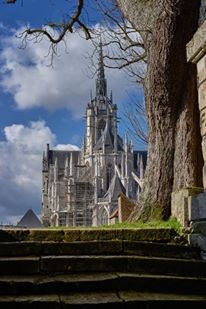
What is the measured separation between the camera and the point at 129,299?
356 cm

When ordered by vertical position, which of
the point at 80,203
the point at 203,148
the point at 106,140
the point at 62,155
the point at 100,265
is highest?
the point at 106,140

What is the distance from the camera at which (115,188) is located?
9462cm

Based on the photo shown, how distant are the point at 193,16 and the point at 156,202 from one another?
2.83 m

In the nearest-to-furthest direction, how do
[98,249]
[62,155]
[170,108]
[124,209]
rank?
[98,249], [170,108], [124,209], [62,155]

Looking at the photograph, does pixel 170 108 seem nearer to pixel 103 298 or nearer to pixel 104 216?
pixel 103 298

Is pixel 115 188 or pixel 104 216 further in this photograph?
pixel 115 188

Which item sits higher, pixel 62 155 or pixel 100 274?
pixel 62 155

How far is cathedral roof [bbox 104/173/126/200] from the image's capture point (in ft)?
303

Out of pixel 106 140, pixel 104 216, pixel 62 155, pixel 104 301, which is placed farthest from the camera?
pixel 62 155

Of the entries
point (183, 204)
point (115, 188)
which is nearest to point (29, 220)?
point (183, 204)

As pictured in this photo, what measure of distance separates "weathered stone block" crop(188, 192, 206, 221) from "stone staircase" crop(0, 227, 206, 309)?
0.36m

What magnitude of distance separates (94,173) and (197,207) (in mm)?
99979

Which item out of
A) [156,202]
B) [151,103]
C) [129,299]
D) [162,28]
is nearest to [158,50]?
[162,28]

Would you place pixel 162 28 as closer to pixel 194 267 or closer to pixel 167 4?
pixel 167 4
